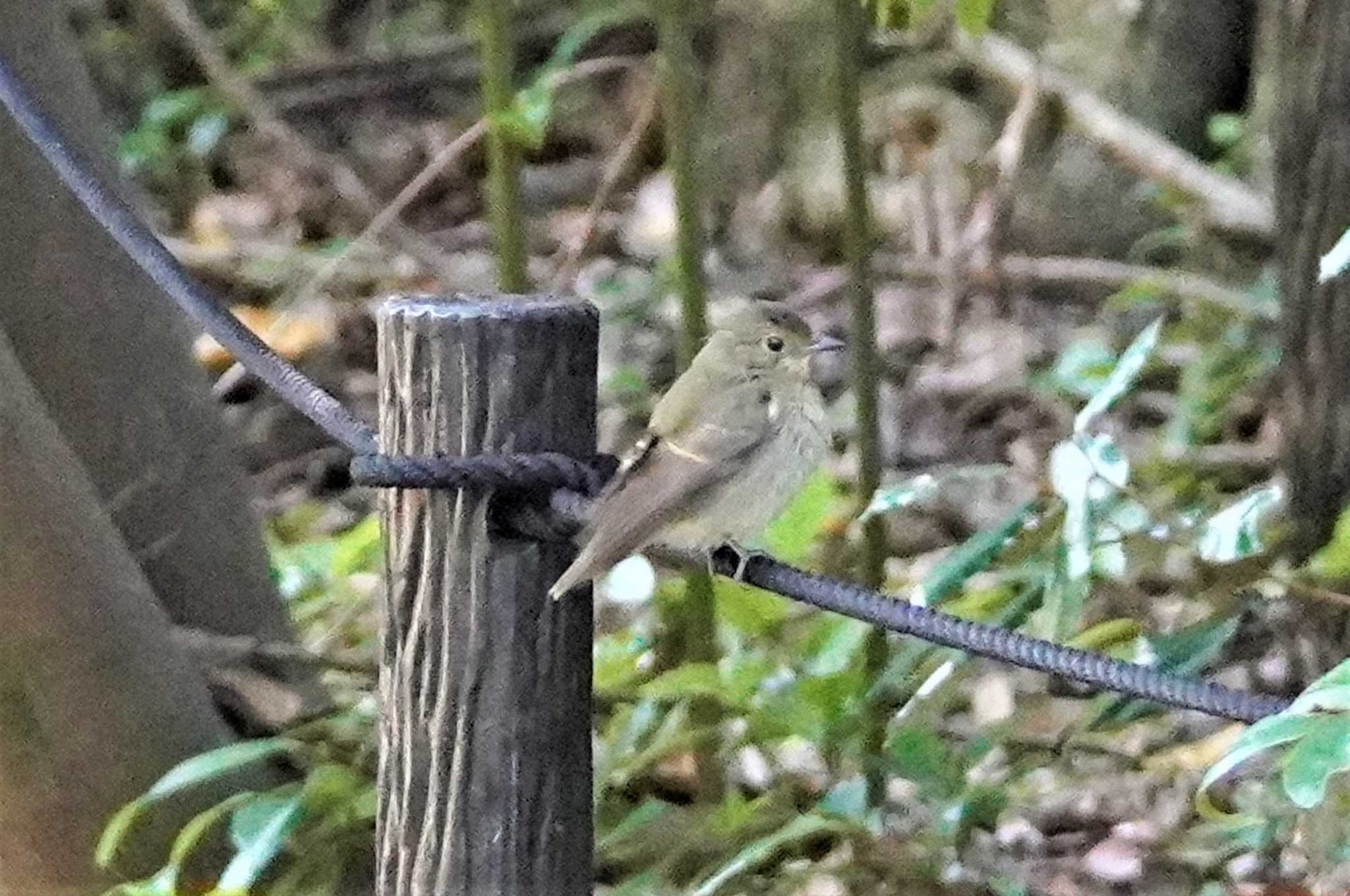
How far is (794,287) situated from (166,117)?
2.18 m

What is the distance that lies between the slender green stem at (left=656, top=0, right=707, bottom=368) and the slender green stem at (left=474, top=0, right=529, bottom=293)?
191 millimetres

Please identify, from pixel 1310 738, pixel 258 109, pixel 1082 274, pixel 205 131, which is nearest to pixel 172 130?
pixel 205 131

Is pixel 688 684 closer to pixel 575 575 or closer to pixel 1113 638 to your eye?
pixel 1113 638

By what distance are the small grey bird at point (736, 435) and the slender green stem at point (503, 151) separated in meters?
0.41

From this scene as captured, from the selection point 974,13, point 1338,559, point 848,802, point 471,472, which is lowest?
point 848,802

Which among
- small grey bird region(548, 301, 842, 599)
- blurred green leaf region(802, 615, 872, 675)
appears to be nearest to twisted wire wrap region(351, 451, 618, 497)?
small grey bird region(548, 301, 842, 599)

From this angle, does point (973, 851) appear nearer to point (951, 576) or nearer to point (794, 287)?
point (951, 576)

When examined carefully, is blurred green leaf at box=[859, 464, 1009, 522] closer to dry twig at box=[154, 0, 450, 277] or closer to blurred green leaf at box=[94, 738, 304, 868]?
blurred green leaf at box=[94, 738, 304, 868]

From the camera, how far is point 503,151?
2.46 metres

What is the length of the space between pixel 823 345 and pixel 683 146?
1.51ft

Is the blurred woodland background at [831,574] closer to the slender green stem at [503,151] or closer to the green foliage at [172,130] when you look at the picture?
the slender green stem at [503,151]

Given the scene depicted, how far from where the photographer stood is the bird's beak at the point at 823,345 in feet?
6.87

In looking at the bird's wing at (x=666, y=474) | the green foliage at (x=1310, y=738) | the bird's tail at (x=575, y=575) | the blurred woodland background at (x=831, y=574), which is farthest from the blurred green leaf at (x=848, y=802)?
the green foliage at (x=1310, y=738)

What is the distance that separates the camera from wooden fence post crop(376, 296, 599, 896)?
1.54m
